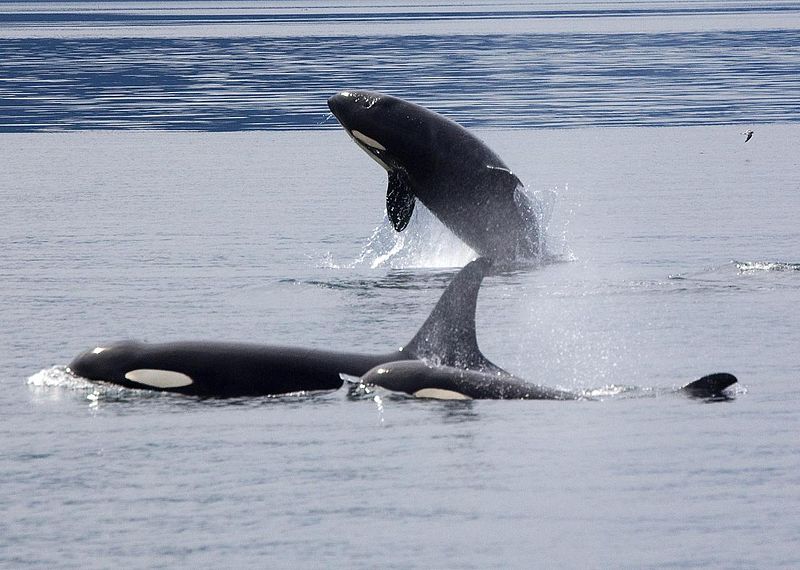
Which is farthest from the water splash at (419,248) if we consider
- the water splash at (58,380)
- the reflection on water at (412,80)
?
the reflection on water at (412,80)

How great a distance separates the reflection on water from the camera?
32.9 meters

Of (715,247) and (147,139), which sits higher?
(147,139)

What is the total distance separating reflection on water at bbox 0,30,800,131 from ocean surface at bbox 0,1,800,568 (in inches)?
116

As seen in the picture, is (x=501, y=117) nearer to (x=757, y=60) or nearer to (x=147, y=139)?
(x=147, y=139)

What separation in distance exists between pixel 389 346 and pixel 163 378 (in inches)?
77.3

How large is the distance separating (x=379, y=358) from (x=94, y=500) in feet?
8.39

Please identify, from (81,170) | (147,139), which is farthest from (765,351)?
(147,139)

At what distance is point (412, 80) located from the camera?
4400cm

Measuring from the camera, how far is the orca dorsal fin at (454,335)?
31.2ft

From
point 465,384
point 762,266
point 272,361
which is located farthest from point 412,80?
point 465,384

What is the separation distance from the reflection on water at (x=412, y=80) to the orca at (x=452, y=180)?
1509cm

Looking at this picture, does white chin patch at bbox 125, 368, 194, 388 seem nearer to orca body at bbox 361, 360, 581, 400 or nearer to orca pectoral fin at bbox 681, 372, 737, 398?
orca body at bbox 361, 360, 581, 400

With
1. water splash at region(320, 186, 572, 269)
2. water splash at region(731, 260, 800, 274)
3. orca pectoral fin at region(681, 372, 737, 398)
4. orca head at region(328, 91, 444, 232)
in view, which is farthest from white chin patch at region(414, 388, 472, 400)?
orca head at region(328, 91, 444, 232)

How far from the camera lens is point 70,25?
109 m
